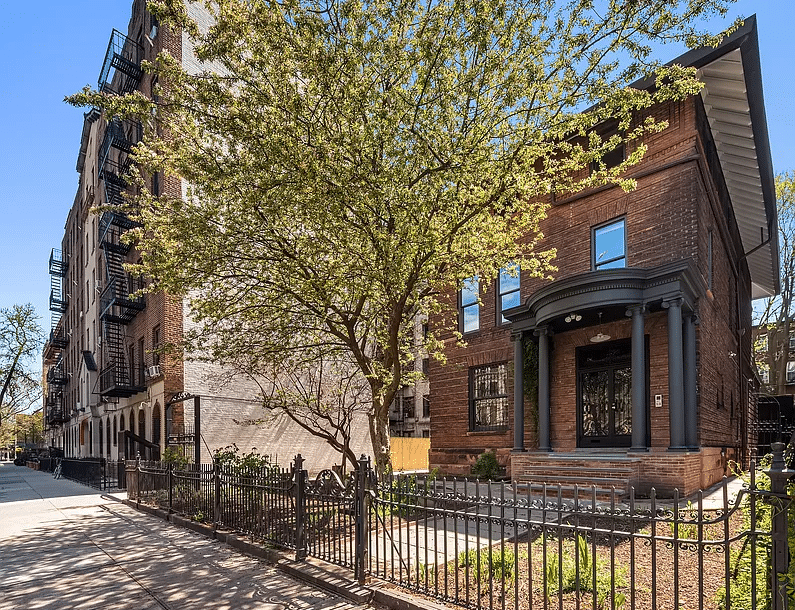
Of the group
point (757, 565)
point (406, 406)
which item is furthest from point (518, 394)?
point (406, 406)

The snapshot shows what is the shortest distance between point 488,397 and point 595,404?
155 inches

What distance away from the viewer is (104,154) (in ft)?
87.8

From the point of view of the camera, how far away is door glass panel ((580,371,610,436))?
583 inches

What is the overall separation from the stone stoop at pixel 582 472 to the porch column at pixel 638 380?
48 centimetres

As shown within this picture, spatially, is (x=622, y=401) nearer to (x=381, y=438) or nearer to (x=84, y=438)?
(x=381, y=438)

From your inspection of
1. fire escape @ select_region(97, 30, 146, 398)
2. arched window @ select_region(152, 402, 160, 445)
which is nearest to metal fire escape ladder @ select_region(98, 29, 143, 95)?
fire escape @ select_region(97, 30, 146, 398)

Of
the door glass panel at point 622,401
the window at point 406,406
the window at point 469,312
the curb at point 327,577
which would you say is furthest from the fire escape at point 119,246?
the window at point 406,406

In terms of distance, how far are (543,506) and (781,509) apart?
70.2 inches

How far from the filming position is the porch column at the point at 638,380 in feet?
40.9

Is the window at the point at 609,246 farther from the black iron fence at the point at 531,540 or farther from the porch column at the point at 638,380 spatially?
the black iron fence at the point at 531,540

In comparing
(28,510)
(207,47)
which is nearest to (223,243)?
(207,47)

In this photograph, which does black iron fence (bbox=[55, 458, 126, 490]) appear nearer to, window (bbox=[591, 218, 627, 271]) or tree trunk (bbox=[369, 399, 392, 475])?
tree trunk (bbox=[369, 399, 392, 475])

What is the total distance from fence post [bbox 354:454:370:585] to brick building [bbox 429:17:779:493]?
6543 millimetres

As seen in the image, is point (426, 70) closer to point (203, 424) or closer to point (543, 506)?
point (543, 506)
